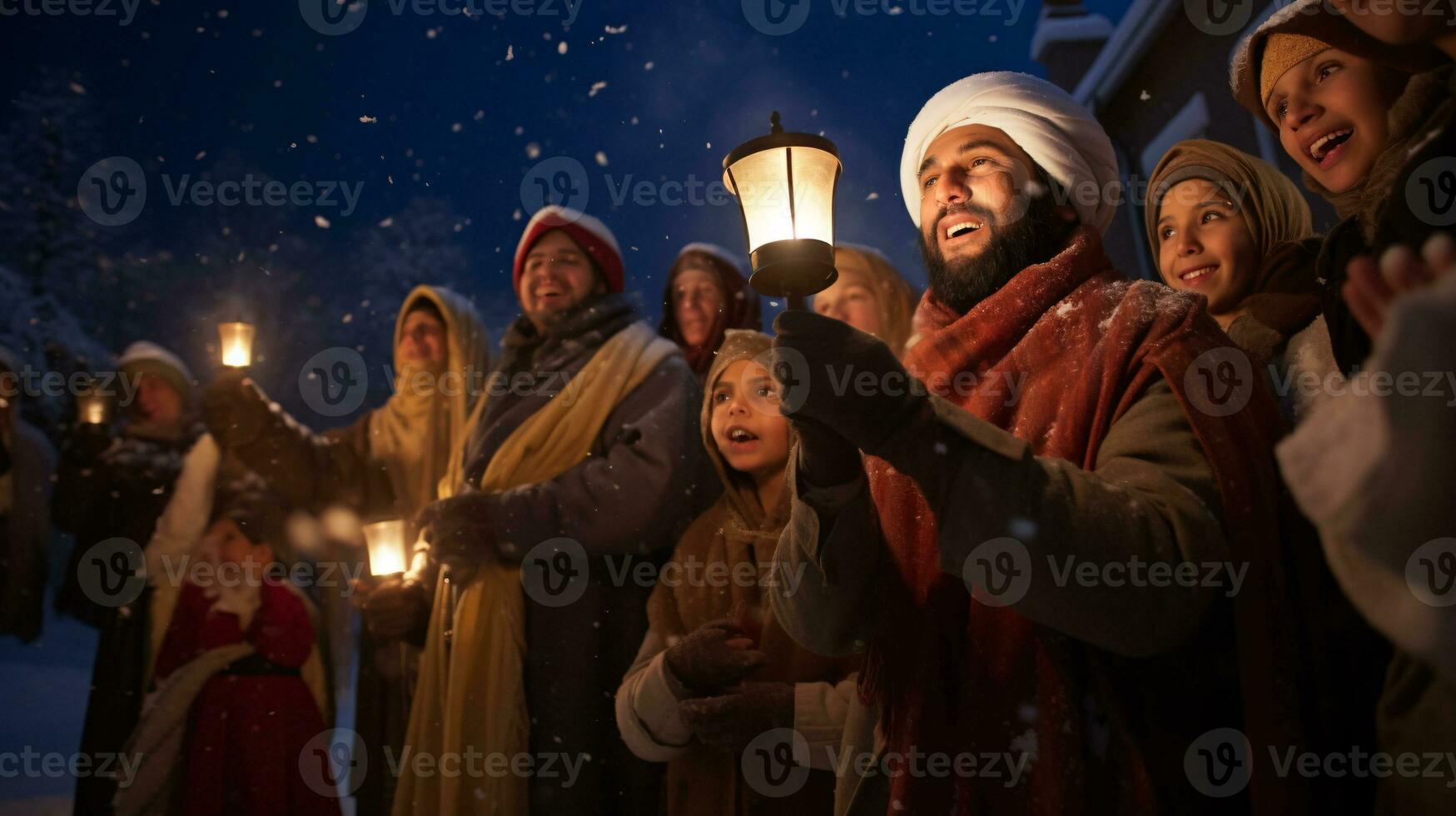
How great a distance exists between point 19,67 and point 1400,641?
1308 centimetres

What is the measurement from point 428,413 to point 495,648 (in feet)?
5.84

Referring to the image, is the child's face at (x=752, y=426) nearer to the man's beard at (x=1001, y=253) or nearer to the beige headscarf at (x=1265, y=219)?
the man's beard at (x=1001, y=253)

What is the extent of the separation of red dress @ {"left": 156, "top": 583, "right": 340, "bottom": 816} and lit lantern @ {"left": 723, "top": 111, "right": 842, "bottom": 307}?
393cm

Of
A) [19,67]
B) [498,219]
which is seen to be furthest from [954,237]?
[498,219]

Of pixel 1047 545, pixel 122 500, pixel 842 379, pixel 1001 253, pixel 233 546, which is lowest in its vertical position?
pixel 1047 545

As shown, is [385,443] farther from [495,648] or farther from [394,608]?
[495,648]

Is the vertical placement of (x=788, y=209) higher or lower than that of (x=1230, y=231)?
lower

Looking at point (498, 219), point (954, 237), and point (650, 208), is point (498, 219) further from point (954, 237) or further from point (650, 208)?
point (954, 237)

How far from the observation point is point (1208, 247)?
2.66 m

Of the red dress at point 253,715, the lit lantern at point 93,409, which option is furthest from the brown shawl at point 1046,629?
the lit lantern at point 93,409

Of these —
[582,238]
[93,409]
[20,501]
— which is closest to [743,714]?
[582,238]

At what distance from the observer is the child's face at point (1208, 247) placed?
263 cm

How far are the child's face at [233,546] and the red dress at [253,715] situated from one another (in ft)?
0.71

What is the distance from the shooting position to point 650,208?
46.5 feet
